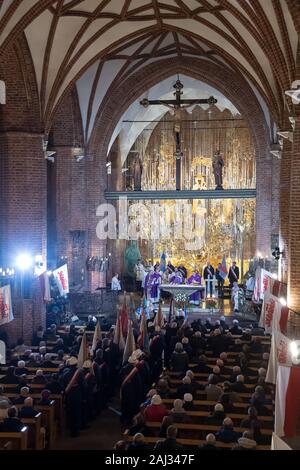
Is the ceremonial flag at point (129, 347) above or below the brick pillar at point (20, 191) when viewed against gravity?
below

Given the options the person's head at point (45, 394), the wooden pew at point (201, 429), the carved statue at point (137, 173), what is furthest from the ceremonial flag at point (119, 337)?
the carved statue at point (137, 173)

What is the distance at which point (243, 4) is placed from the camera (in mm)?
17078

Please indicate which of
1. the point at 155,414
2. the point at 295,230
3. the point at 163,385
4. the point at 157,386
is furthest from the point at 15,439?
the point at 295,230

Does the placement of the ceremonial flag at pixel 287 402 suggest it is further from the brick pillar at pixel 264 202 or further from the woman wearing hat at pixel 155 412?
the brick pillar at pixel 264 202

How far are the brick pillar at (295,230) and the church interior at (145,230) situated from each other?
0.12 feet

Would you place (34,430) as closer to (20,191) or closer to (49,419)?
(49,419)

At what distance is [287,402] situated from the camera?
10539 millimetres

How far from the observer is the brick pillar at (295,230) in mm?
15383

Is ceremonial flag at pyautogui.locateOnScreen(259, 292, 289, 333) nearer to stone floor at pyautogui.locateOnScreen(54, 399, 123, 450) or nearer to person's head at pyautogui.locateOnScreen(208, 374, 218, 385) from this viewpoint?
person's head at pyautogui.locateOnScreen(208, 374, 218, 385)

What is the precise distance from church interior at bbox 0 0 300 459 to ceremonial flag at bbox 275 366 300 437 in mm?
26

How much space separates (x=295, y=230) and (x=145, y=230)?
2261cm

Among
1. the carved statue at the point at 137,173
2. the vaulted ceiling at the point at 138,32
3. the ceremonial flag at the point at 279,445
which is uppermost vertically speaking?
the vaulted ceiling at the point at 138,32

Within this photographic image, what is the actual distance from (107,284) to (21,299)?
1018cm
